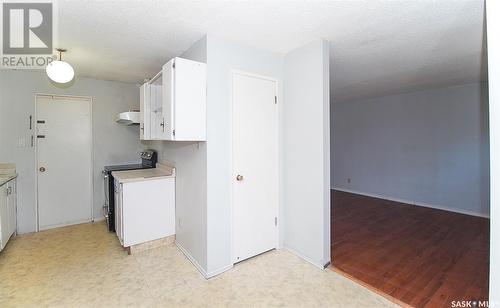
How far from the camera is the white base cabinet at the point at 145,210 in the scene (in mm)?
2658

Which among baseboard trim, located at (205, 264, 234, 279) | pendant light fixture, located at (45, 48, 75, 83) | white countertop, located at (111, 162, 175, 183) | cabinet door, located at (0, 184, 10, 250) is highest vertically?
pendant light fixture, located at (45, 48, 75, 83)

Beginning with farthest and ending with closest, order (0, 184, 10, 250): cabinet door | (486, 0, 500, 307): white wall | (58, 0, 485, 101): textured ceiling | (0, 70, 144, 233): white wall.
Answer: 1. (0, 70, 144, 233): white wall
2. (0, 184, 10, 250): cabinet door
3. (58, 0, 485, 101): textured ceiling
4. (486, 0, 500, 307): white wall

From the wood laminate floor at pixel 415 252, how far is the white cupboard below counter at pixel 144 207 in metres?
2.05

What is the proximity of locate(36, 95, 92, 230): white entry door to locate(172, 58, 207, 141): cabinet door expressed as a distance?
2503 mm

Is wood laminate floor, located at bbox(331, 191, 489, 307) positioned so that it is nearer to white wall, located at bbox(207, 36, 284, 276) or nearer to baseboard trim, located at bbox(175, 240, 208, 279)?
white wall, located at bbox(207, 36, 284, 276)

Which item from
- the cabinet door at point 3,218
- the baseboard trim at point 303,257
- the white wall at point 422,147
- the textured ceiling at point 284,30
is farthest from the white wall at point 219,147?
the white wall at point 422,147

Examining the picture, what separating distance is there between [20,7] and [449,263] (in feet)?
14.9

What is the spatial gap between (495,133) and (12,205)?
16.0 ft

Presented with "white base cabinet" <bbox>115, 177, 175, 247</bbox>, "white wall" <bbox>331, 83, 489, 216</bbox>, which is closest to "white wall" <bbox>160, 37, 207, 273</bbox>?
"white base cabinet" <bbox>115, 177, 175, 247</bbox>

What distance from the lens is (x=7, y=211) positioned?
2816 mm

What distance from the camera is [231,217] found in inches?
96.4

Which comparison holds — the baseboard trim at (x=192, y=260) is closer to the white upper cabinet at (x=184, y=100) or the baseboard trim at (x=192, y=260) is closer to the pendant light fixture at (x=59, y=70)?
the white upper cabinet at (x=184, y=100)

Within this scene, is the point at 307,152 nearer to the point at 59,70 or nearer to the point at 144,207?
the point at 144,207

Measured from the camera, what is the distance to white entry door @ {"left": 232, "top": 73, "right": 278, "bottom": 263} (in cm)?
248
